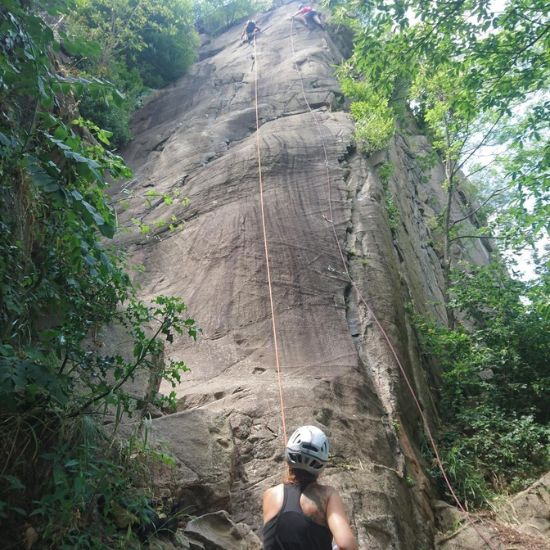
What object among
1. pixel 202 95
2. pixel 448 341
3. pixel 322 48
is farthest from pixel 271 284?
pixel 322 48

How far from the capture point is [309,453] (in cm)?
295

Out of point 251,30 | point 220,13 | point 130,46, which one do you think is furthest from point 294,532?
point 220,13

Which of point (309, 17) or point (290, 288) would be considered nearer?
point (290, 288)

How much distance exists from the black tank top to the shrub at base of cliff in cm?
382

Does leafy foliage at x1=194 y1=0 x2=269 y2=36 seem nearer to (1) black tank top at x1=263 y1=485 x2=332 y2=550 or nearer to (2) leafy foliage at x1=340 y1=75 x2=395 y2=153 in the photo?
(2) leafy foliage at x1=340 y1=75 x2=395 y2=153

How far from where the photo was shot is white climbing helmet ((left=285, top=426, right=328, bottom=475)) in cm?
295

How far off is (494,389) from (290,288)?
3191mm

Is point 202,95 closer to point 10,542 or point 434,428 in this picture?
point 434,428

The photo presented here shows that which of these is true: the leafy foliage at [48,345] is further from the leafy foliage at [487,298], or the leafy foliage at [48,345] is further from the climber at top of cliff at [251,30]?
the climber at top of cliff at [251,30]

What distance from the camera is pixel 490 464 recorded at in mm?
6281

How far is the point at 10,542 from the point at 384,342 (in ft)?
16.1

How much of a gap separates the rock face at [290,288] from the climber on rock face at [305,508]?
1575mm

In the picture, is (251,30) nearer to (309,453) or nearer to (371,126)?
(371,126)

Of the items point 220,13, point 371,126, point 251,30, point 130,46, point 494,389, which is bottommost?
point 494,389
